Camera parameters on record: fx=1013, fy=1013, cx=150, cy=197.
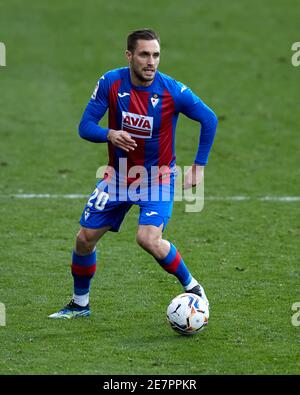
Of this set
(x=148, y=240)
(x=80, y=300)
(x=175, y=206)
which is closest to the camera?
(x=148, y=240)

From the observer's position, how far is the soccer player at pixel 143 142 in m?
8.53

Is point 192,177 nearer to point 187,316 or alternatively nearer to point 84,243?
point 84,243

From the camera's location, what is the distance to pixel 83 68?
69.5 feet

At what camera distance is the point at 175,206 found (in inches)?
517

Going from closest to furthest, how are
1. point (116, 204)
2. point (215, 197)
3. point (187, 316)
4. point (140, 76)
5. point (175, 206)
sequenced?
point (187, 316) → point (140, 76) → point (116, 204) → point (175, 206) → point (215, 197)

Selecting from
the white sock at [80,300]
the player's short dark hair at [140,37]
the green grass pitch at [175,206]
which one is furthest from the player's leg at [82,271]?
the player's short dark hair at [140,37]

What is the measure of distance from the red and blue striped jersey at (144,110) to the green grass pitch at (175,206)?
1.48m

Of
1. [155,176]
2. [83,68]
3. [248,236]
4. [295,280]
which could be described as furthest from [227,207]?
[83,68]

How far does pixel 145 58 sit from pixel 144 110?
449 millimetres

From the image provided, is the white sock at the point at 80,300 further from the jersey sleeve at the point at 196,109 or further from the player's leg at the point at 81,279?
the jersey sleeve at the point at 196,109

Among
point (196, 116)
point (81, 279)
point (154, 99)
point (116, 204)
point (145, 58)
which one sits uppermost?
point (145, 58)

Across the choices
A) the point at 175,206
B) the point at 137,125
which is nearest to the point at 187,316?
the point at 137,125
